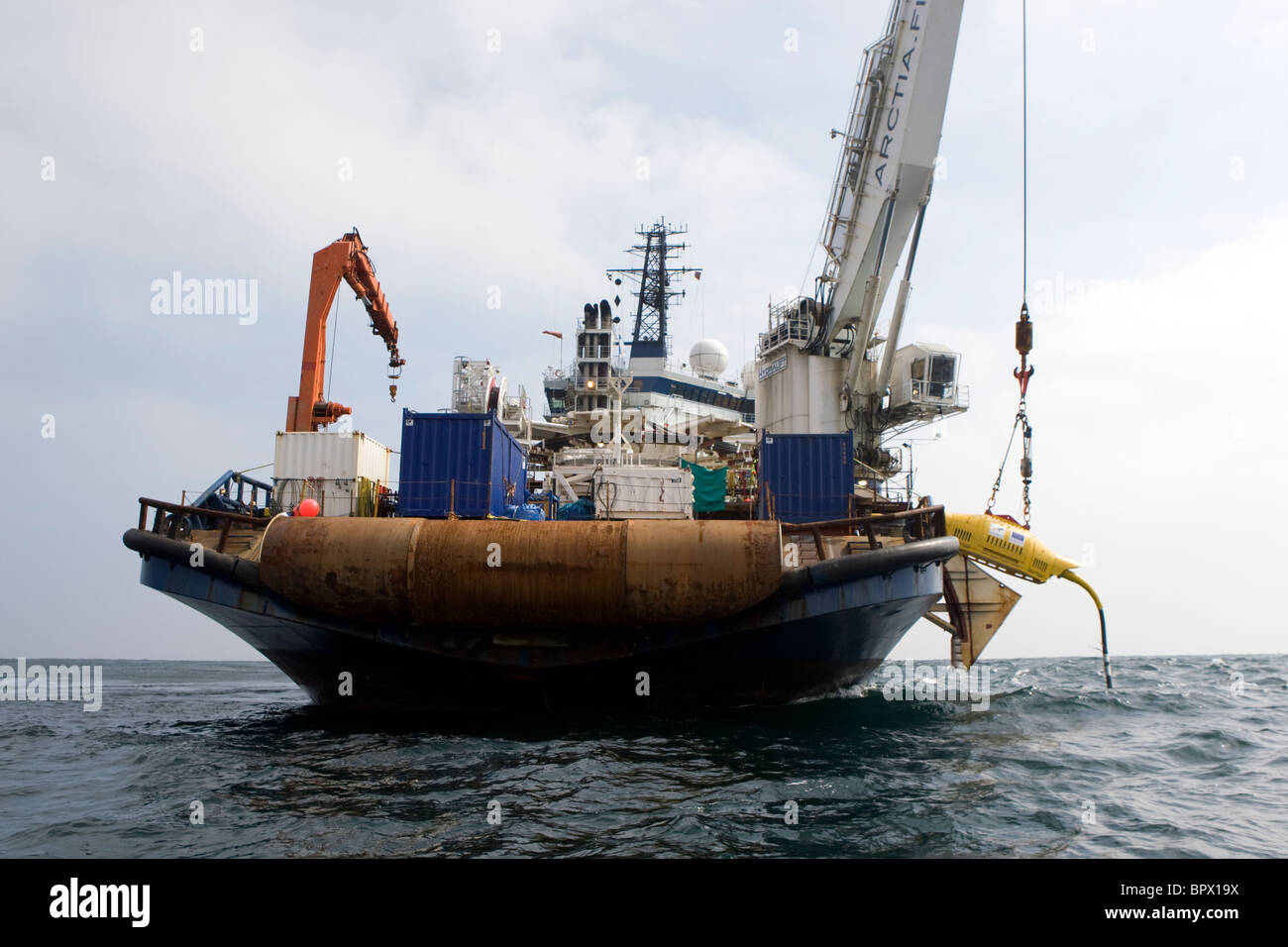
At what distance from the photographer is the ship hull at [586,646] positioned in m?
13.8

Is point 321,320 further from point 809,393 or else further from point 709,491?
point 809,393

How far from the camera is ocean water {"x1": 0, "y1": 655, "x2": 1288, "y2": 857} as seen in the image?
25.7ft

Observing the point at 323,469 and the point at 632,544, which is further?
the point at 323,469

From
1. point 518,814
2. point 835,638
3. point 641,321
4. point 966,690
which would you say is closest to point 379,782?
point 518,814

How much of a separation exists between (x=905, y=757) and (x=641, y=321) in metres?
37.8

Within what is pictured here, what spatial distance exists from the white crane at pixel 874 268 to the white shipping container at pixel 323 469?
621 inches

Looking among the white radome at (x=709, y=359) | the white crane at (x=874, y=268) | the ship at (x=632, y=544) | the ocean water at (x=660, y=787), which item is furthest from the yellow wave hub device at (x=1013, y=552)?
the white radome at (x=709, y=359)

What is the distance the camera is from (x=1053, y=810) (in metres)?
9.05

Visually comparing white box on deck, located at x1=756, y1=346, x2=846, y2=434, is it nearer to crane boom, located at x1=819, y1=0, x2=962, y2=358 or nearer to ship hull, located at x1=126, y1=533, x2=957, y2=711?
crane boom, located at x1=819, y1=0, x2=962, y2=358

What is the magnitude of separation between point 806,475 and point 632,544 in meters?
6.09

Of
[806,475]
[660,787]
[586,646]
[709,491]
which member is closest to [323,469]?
[586,646]

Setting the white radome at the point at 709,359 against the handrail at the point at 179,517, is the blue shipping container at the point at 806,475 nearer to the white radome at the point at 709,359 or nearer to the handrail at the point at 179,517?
the handrail at the point at 179,517

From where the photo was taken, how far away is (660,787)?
32.0ft
